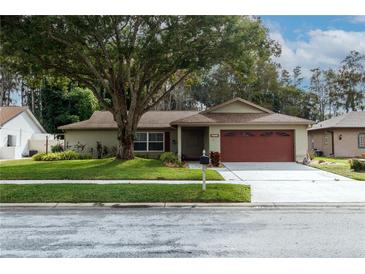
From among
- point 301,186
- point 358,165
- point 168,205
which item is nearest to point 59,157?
point 168,205

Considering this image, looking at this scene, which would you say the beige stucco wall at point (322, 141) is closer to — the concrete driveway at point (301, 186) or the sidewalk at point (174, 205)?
the concrete driveway at point (301, 186)

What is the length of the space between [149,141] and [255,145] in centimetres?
736

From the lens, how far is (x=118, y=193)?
947 centimetres

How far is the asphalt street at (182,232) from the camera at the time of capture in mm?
4906

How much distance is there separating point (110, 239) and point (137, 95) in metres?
13.9

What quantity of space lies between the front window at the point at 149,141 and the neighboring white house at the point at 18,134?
10.4 metres

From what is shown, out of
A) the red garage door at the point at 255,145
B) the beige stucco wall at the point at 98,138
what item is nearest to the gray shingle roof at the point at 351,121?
the red garage door at the point at 255,145

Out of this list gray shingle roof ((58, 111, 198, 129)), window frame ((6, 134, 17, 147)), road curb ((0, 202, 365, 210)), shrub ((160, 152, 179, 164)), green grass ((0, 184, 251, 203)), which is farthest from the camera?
window frame ((6, 134, 17, 147))

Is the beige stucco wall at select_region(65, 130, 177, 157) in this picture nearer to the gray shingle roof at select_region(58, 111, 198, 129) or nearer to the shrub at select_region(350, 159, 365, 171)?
the gray shingle roof at select_region(58, 111, 198, 129)

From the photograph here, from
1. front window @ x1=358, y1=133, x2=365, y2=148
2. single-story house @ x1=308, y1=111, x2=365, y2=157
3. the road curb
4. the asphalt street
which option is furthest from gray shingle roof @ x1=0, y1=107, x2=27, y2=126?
front window @ x1=358, y1=133, x2=365, y2=148

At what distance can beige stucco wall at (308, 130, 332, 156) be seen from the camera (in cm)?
2769

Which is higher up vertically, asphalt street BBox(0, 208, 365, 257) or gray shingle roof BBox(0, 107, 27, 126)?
gray shingle roof BBox(0, 107, 27, 126)

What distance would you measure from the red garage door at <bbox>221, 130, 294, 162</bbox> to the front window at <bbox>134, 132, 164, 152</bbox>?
479cm

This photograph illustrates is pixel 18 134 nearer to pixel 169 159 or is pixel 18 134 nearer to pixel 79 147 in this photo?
pixel 79 147
